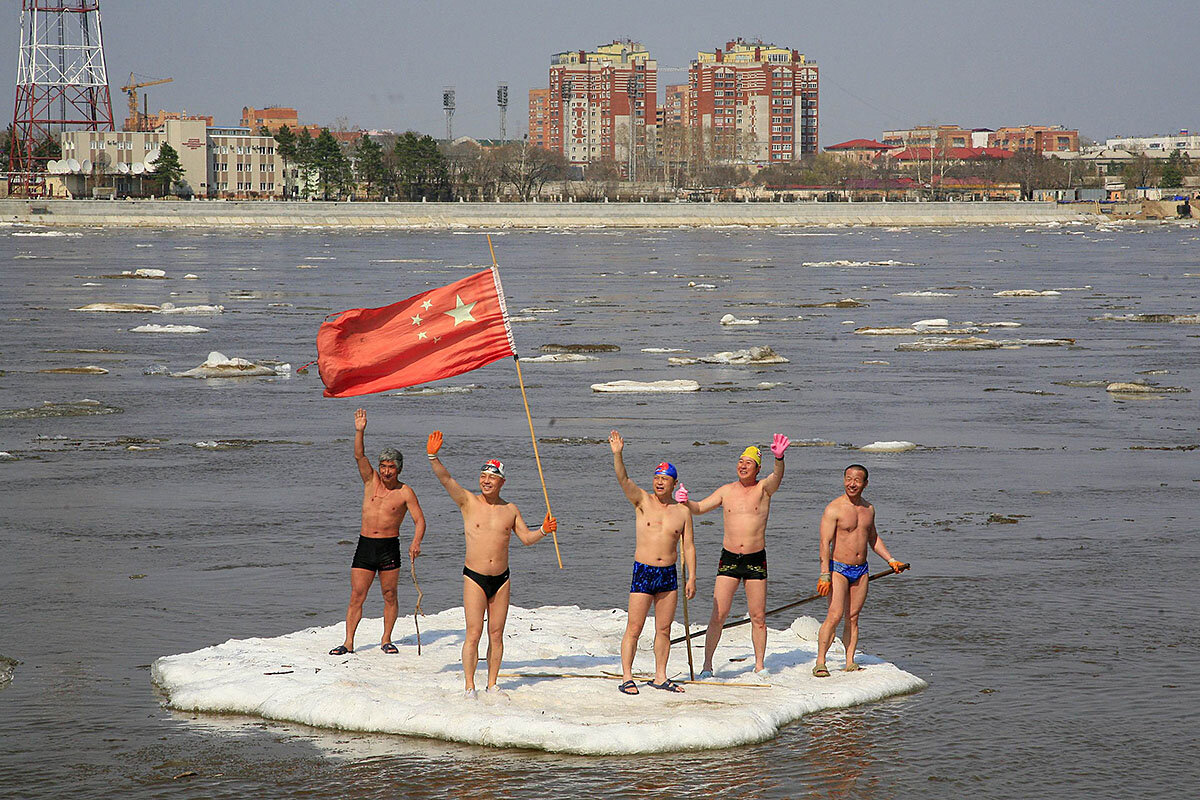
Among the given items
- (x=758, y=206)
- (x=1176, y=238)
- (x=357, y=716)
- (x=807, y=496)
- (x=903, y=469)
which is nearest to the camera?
(x=357, y=716)

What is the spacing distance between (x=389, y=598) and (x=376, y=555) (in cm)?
35

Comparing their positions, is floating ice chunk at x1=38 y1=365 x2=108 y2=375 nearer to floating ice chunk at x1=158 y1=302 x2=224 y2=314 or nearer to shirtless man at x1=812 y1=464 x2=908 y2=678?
floating ice chunk at x1=158 y1=302 x2=224 y2=314

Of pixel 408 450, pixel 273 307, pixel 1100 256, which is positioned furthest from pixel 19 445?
pixel 1100 256

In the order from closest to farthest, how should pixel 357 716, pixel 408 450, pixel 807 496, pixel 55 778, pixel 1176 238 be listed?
pixel 55 778
pixel 357 716
pixel 807 496
pixel 408 450
pixel 1176 238

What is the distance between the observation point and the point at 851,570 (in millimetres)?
10227

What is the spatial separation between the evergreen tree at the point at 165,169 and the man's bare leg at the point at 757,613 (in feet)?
506

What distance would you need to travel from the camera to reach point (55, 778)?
859 centimetres

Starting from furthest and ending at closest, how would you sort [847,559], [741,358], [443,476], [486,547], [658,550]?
[741,358]
[847,559]
[486,547]
[658,550]
[443,476]

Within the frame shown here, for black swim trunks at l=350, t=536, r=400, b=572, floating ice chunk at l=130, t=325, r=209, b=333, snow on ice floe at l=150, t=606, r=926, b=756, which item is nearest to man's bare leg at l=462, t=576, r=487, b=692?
snow on ice floe at l=150, t=606, r=926, b=756

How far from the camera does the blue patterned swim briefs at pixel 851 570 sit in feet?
33.5

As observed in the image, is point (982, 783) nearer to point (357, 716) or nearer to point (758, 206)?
point (357, 716)

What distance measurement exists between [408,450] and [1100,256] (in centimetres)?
6621

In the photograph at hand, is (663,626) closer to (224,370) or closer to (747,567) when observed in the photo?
(747,567)

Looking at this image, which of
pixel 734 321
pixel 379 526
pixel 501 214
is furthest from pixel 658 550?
pixel 501 214
